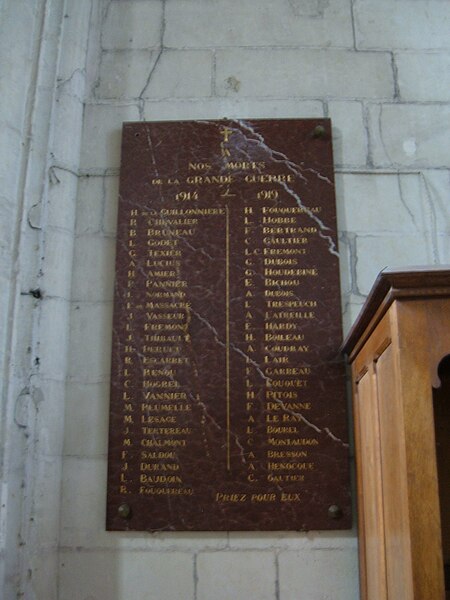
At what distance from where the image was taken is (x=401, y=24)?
10.3 ft

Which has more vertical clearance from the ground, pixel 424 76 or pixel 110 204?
pixel 424 76

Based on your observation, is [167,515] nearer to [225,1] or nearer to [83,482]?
[83,482]

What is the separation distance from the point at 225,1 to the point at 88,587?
2414 millimetres

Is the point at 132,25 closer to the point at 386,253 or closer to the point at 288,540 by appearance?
the point at 386,253

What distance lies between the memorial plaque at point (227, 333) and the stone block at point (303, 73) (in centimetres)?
19

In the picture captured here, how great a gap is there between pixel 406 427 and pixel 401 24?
2040mm

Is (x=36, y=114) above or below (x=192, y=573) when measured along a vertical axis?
above

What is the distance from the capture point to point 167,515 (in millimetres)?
2521

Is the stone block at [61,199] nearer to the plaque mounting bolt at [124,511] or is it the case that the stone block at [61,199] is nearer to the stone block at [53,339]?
the stone block at [53,339]

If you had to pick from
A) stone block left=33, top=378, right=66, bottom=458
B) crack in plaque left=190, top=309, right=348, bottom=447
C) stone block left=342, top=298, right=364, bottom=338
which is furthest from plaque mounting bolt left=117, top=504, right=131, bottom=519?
stone block left=342, top=298, right=364, bottom=338

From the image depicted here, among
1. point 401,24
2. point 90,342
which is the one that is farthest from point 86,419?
point 401,24

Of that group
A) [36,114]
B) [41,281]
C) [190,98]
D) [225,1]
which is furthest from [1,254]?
[225,1]

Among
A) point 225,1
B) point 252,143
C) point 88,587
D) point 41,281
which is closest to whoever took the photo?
point 88,587

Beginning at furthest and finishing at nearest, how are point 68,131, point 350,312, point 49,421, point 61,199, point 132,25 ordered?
point 132,25 → point 68,131 → point 61,199 → point 350,312 → point 49,421
